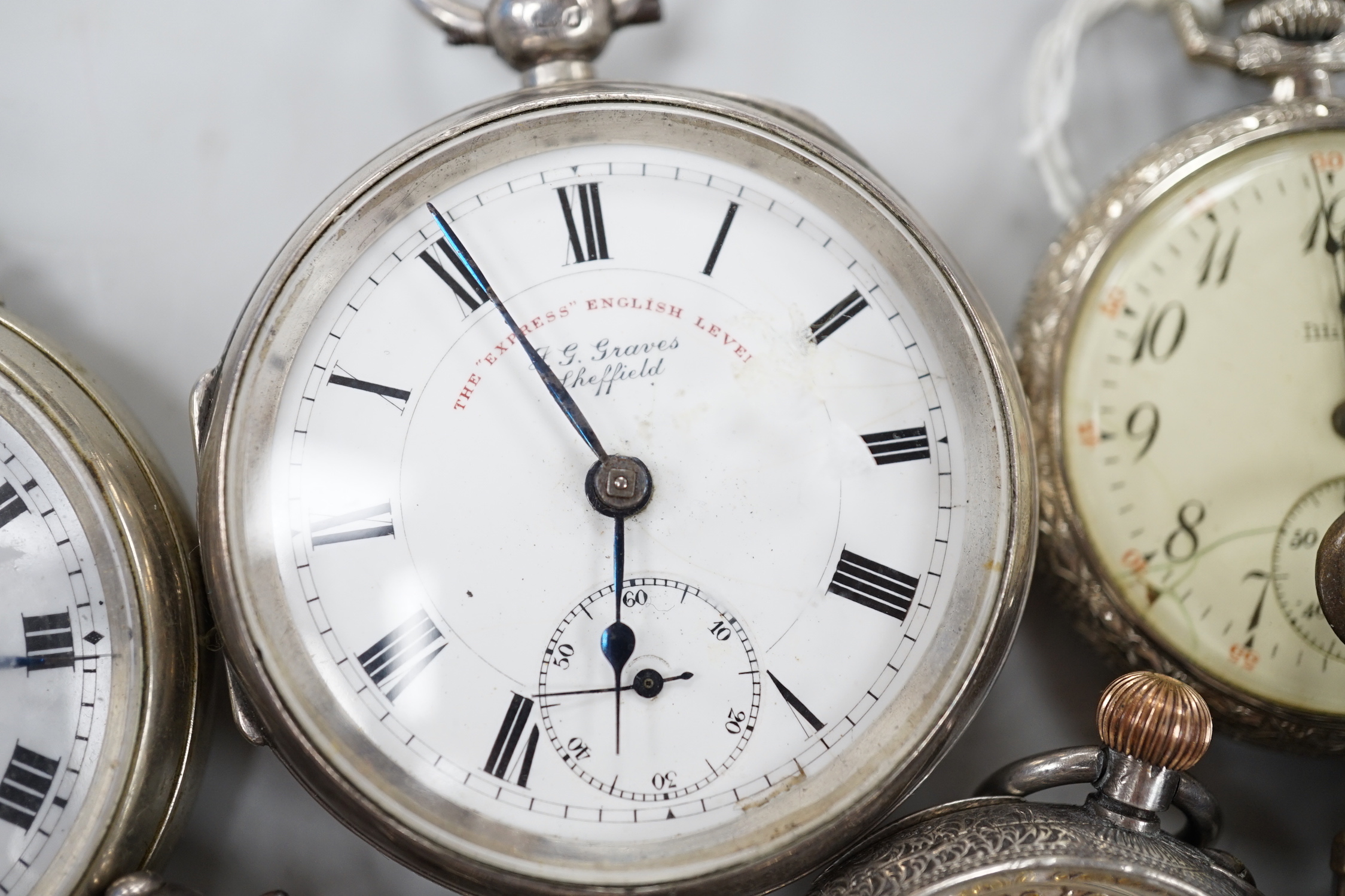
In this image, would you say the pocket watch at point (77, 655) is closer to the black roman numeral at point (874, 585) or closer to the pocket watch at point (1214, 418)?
the black roman numeral at point (874, 585)

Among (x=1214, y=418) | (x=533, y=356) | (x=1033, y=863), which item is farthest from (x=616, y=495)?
(x=1214, y=418)

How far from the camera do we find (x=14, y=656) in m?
0.69

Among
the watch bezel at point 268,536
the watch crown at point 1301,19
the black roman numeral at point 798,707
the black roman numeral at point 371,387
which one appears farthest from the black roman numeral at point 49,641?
the watch crown at point 1301,19

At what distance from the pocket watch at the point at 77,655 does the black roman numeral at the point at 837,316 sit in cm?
49

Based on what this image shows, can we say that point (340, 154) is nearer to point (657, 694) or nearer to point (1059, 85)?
point (657, 694)

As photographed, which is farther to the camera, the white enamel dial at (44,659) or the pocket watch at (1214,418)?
the pocket watch at (1214,418)

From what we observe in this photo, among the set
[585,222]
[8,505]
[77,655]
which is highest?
[585,222]

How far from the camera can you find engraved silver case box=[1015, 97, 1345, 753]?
31.4 inches

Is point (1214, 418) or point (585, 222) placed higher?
point (585, 222)

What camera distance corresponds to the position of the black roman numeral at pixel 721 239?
0.71 m

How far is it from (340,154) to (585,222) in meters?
0.28

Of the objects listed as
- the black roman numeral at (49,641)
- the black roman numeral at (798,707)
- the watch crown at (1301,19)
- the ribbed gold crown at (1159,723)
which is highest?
the watch crown at (1301,19)

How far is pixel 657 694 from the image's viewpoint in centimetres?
68

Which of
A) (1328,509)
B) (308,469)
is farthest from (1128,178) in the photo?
(308,469)
